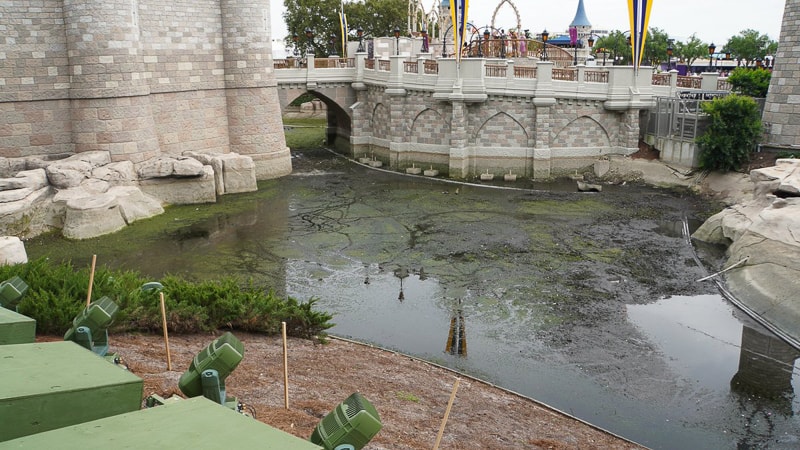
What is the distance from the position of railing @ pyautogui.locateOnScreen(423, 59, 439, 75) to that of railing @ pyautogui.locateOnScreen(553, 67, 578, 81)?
16.6 ft

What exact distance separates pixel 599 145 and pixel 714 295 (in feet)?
A: 45.0

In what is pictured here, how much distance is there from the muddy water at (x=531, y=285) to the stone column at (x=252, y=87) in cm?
314

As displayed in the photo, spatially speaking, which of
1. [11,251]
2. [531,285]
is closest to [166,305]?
[11,251]

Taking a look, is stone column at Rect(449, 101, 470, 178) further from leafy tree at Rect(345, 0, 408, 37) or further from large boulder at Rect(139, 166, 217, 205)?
leafy tree at Rect(345, 0, 408, 37)

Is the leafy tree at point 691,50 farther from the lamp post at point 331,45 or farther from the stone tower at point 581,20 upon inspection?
the lamp post at point 331,45

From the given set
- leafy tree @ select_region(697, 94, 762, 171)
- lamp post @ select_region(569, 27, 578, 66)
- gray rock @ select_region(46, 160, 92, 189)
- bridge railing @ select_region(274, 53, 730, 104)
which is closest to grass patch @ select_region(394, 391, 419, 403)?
→ gray rock @ select_region(46, 160, 92, 189)

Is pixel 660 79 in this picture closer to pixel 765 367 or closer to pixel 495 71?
pixel 495 71

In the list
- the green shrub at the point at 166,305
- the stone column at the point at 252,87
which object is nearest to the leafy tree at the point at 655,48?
the stone column at the point at 252,87

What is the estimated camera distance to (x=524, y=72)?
28.0 m

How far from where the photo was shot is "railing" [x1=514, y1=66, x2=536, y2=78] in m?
28.0

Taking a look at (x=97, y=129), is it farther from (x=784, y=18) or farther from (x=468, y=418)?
(x=784, y=18)

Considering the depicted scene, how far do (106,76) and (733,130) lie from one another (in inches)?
837

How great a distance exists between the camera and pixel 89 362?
216 inches

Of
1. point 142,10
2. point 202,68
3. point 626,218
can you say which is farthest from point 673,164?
point 142,10
